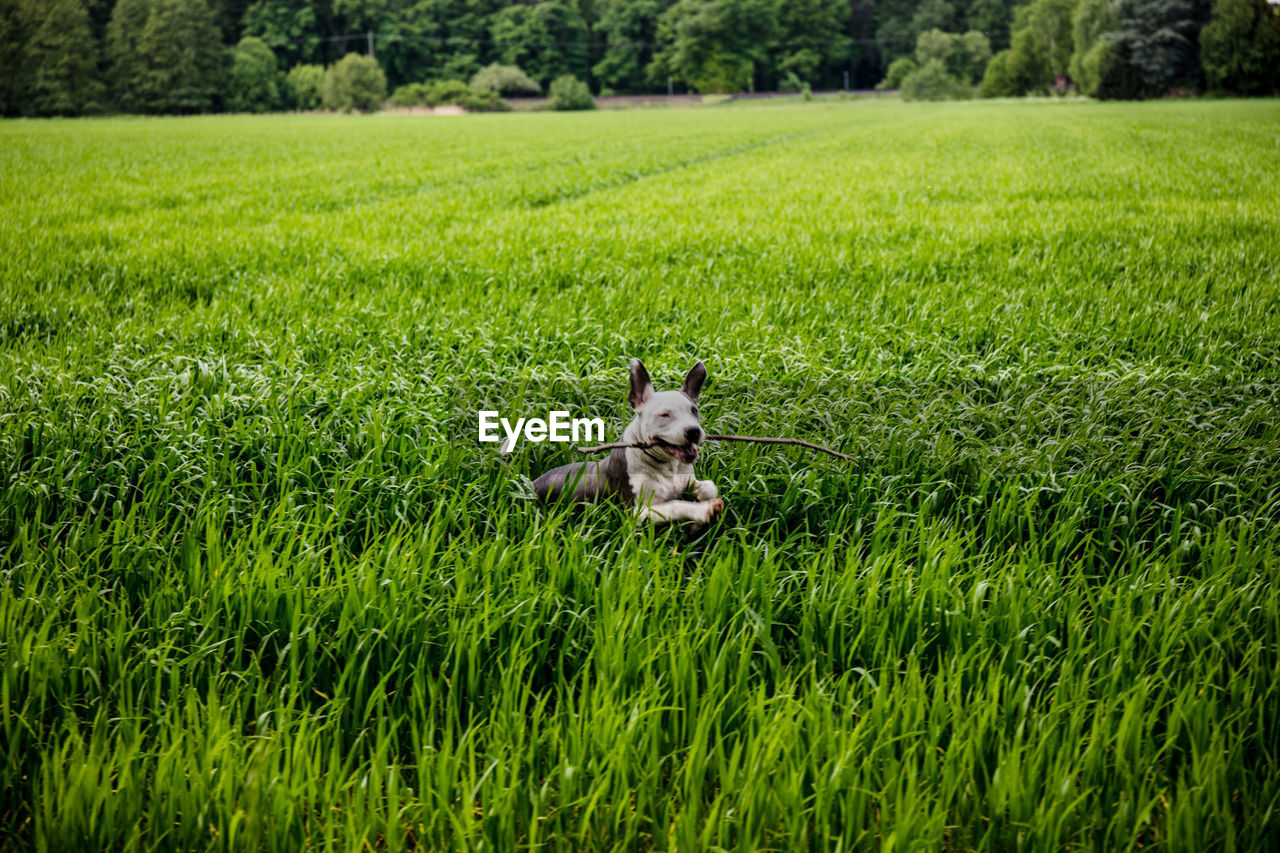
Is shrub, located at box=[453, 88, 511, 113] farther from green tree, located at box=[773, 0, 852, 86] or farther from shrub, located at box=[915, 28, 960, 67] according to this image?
shrub, located at box=[915, 28, 960, 67]

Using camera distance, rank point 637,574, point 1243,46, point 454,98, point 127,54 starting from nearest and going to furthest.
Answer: point 637,574
point 1243,46
point 127,54
point 454,98

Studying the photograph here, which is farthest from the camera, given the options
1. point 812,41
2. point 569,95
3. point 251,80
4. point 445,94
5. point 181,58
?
point 812,41

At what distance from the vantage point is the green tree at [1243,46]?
43094mm

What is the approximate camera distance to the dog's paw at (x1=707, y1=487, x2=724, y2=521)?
2191 mm

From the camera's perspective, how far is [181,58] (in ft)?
201

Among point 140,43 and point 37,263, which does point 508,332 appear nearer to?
point 37,263

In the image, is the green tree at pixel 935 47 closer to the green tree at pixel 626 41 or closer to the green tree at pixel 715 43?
the green tree at pixel 715 43

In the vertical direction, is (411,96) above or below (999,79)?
below

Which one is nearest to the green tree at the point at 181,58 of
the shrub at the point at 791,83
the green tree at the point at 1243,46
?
the shrub at the point at 791,83

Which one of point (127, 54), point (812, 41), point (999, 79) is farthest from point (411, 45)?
point (999, 79)

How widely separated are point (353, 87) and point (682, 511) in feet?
272

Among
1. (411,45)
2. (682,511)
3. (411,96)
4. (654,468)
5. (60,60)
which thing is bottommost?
(682,511)

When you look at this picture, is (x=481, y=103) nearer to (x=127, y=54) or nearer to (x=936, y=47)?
(x=127, y=54)

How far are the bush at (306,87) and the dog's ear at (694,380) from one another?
86.3 metres
